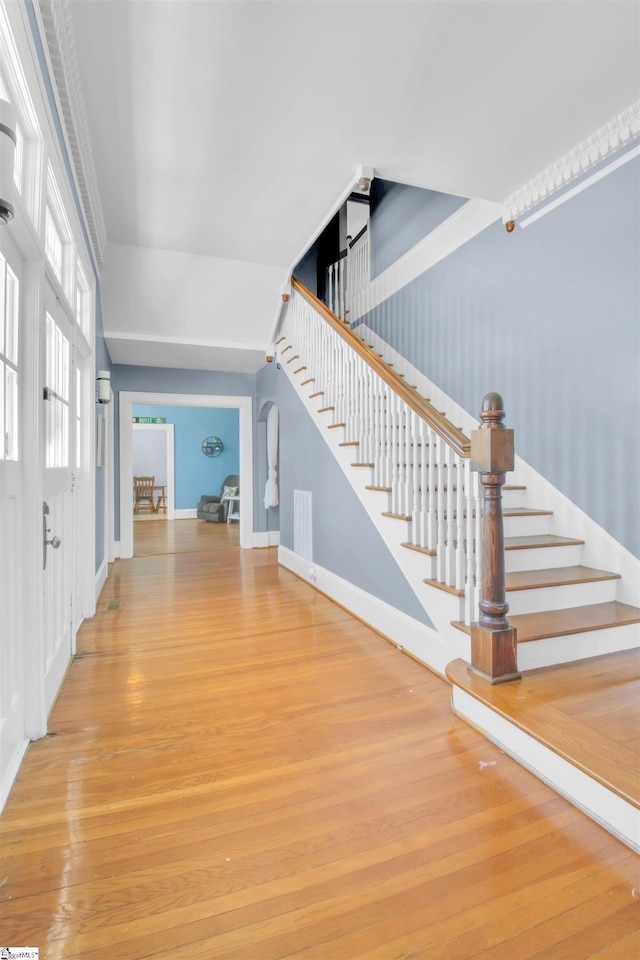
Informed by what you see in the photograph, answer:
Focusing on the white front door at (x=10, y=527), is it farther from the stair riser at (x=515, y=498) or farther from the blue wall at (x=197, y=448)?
the blue wall at (x=197, y=448)

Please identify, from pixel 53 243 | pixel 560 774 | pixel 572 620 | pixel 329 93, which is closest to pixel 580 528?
pixel 572 620

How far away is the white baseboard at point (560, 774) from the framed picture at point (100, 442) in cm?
339

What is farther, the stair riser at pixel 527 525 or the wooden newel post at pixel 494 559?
the stair riser at pixel 527 525

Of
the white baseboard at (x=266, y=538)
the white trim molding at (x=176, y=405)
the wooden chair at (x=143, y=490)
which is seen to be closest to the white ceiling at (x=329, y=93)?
the white trim molding at (x=176, y=405)

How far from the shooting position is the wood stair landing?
4.82 feet

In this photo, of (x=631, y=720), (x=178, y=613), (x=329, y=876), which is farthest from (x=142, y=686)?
(x=631, y=720)

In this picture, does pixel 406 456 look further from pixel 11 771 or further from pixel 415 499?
pixel 11 771

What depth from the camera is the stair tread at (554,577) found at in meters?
2.46

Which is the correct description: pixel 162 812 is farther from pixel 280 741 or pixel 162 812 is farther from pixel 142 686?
pixel 142 686

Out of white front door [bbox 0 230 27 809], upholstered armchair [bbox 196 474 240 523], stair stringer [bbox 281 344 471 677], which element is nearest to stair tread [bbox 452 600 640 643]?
stair stringer [bbox 281 344 471 677]

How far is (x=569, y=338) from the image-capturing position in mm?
2900

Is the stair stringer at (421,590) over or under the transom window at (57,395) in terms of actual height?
under

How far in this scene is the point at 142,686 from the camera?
8.07ft

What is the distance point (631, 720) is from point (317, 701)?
132 centimetres
